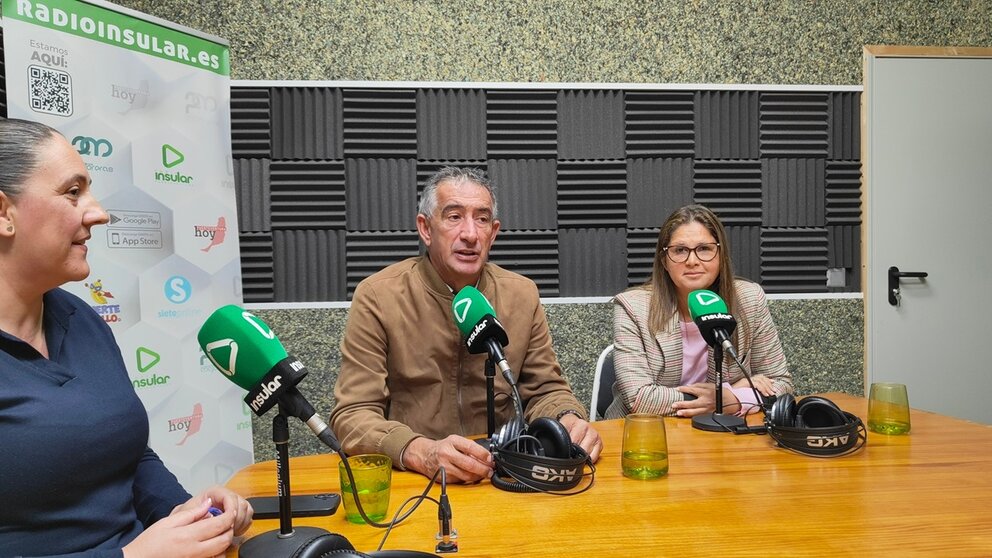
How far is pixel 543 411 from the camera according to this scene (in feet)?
5.69

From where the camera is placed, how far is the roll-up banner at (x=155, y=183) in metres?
2.31

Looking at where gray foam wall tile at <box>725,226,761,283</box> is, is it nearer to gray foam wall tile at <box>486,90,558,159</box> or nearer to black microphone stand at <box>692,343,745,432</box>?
gray foam wall tile at <box>486,90,558,159</box>

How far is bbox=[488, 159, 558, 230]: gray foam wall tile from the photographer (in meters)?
3.19

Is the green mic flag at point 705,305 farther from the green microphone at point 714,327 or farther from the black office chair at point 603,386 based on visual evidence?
the black office chair at point 603,386

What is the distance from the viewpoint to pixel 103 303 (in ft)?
8.01

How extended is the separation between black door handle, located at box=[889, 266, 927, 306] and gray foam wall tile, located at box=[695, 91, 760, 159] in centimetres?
98

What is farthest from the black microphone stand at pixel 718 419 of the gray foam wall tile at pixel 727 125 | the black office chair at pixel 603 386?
the gray foam wall tile at pixel 727 125

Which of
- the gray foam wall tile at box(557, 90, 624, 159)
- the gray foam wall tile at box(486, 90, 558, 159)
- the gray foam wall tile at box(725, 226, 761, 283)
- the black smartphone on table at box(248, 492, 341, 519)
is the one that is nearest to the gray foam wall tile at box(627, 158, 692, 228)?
the gray foam wall tile at box(557, 90, 624, 159)

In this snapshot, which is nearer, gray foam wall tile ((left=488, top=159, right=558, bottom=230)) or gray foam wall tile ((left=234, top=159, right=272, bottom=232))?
gray foam wall tile ((left=234, top=159, right=272, bottom=232))

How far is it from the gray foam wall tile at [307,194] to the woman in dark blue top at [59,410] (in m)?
1.96

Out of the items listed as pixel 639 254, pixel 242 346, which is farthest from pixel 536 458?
pixel 639 254

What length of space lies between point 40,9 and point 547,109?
2.10 meters

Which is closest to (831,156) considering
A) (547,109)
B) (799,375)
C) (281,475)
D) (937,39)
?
(937,39)

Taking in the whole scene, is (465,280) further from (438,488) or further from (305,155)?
(305,155)
